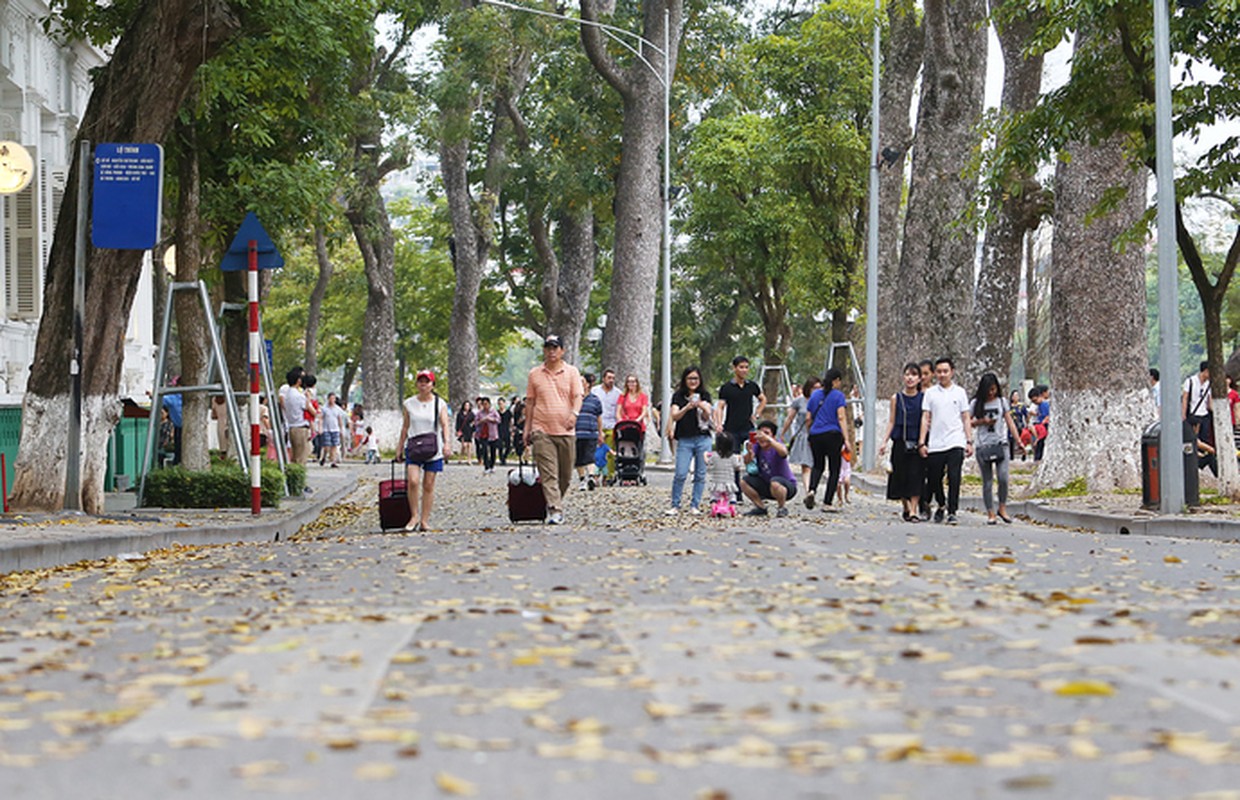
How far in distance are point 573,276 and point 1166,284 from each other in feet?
111

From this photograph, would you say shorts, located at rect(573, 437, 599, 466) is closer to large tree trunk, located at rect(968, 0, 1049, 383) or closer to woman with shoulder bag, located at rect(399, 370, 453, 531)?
large tree trunk, located at rect(968, 0, 1049, 383)

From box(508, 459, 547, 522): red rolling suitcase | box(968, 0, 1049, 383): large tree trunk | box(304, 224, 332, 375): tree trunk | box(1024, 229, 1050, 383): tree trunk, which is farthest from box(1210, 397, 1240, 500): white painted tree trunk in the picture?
box(1024, 229, 1050, 383): tree trunk

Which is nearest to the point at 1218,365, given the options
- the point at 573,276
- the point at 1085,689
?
the point at 1085,689

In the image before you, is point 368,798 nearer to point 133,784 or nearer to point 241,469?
point 133,784

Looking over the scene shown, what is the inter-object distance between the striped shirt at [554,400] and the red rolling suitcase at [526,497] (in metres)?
0.47

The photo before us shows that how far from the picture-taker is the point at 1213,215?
7588 centimetres

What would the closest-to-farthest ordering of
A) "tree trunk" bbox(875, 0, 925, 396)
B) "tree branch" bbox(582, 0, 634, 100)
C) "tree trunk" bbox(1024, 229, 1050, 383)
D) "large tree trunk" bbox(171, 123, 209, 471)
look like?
"large tree trunk" bbox(171, 123, 209, 471)
"tree trunk" bbox(875, 0, 925, 396)
"tree branch" bbox(582, 0, 634, 100)
"tree trunk" bbox(1024, 229, 1050, 383)

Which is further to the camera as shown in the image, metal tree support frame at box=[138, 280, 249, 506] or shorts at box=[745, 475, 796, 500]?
metal tree support frame at box=[138, 280, 249, 506]

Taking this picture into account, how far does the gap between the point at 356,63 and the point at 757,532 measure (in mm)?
15473

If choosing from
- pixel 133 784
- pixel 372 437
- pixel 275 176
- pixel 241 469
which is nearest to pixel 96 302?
pixel 241 469

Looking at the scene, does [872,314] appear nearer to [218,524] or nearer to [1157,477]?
[1157,477]

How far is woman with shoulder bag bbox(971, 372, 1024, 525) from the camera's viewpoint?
20.8 meters

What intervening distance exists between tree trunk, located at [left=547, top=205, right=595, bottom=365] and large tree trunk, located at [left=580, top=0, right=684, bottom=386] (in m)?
12.1

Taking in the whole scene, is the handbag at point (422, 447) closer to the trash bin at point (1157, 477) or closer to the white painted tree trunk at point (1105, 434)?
the trash bin at point (1157, 477)
